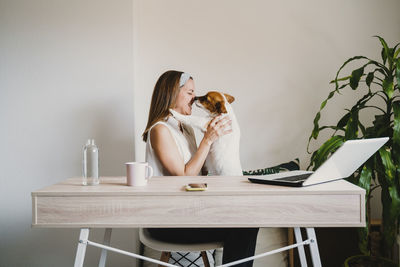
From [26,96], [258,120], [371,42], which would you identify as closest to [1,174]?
[26,96]

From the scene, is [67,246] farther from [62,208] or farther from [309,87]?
[309,87]

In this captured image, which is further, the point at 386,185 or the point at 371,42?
the point at 371,42

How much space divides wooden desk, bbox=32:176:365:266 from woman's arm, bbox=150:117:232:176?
0.45m

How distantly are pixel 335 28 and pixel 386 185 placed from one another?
1.26m

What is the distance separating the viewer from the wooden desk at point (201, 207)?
1.08 m

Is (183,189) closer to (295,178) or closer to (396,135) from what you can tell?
(295,178)

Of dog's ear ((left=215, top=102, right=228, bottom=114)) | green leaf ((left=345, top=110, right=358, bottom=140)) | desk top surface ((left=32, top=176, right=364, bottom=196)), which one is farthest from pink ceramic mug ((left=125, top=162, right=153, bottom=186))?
green leaf ((left=345, top=110, right=358, bottom=140))

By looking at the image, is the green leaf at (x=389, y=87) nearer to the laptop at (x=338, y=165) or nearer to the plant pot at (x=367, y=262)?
the laptop at (x=338, y=165)

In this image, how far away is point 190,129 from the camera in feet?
6.23

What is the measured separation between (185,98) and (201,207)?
0.82 meters

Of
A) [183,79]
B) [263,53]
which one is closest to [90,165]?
[183,79]

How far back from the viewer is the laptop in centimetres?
107

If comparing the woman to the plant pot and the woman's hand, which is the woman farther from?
the plant pot

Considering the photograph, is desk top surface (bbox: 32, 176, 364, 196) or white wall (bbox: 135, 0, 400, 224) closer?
desk top surface (bbox: 32, 176, 364, 196)
